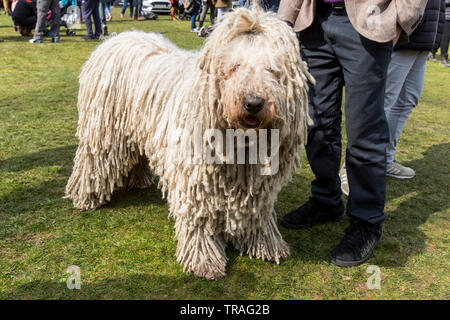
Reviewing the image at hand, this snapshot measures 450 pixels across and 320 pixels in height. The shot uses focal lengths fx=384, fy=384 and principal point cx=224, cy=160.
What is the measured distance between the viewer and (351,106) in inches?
102

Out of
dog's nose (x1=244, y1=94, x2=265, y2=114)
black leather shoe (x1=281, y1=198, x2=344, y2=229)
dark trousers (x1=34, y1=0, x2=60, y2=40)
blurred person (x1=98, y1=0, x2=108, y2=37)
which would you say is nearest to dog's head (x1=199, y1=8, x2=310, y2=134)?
dog's nose (x1=244, y1=94, x2=265, y2=114)

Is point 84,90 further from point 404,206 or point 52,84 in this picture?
point 52,84

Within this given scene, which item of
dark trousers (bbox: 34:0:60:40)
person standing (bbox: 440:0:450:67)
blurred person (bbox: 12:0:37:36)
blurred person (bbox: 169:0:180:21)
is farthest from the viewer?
blurred person (bbox: 169:0:180:21)

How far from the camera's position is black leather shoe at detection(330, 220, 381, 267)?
107 inches

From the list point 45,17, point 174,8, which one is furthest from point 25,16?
point 174,8

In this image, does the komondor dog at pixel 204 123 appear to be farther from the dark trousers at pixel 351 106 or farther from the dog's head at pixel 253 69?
the dark trousers at pixel 351 106

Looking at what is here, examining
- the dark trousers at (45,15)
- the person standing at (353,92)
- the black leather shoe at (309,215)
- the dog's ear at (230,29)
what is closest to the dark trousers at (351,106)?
the person standing at (353,92)

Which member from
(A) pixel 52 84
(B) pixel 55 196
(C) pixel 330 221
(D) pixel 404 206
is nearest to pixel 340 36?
(C) pixel 330 221

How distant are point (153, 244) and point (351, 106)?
5.67ft

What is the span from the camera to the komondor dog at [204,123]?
201 cm

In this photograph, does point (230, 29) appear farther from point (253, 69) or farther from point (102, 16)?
point (102, 16)

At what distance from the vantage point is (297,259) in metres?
2.77

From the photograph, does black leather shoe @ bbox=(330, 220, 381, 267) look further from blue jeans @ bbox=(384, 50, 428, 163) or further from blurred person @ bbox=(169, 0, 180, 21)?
blurred person @ bbox=(169, 0, 180, 21)

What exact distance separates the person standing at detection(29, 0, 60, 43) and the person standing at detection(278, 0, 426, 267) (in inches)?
385
